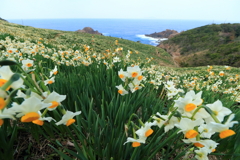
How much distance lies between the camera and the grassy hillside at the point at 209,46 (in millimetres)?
29844

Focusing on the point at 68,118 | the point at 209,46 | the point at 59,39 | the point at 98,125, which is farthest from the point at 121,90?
the point at 209,46

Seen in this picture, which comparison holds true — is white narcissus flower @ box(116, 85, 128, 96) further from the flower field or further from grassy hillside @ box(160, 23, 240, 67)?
grassy hillside @ box(160, 23, 240, 67)

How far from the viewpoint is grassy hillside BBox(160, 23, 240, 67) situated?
29844 mm

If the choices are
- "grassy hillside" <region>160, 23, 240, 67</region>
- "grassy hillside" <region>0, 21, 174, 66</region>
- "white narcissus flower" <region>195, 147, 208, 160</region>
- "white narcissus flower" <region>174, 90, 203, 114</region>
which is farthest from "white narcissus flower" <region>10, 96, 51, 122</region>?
"grassy hillside" <region>160, 23, 240, 67</region>

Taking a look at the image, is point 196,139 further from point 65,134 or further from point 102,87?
point 102,87

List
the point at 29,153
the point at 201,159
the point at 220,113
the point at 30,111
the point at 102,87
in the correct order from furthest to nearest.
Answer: the point at 102,87, the point at 29,153, the point at 201,159, the point at 220,113, the point at 30,111

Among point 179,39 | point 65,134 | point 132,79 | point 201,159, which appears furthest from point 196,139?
point 179,39

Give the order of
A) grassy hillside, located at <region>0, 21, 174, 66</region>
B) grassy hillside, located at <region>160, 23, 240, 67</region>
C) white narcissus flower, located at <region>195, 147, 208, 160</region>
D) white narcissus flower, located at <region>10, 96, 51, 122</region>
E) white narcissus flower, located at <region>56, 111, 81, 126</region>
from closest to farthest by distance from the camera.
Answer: white narcissus flower, located at <region>10, 96, 51, 122</region> → white narcissus flower, located at <region>56, 111, 81, 126</region> → white narcissus flower, located at <region>195, 147, 208, 160</region> → grassy hillside, located at <region>0, 21, 174, 66</region> → grassy hillside, located at <region>160, 23, 240, 67</region>

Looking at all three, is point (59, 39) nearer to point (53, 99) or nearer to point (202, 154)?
point (53, 99)

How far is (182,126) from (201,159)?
1.32ft

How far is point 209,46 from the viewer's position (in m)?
38.8

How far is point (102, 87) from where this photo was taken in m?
1.76

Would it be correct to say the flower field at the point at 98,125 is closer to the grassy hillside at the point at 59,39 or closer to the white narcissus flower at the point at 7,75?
the white narcissus flower at the point at 7,75

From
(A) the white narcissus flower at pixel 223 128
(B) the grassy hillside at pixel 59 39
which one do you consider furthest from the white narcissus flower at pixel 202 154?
(B) the grassy hillside at pixel 59 39
